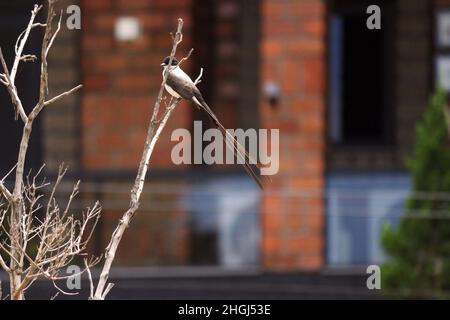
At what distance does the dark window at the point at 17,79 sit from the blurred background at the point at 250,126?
2cm

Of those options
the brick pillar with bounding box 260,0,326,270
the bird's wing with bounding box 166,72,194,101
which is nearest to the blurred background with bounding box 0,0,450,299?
the brick pillar with bounding box 260,0,326,270

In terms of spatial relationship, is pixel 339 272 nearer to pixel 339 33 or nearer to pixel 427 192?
pixel 427 192

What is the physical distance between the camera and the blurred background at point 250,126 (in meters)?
16.1

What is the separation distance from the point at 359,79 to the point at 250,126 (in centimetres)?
173

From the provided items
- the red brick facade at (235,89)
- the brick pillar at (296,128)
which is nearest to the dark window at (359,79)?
the red brick facade at (235,89)

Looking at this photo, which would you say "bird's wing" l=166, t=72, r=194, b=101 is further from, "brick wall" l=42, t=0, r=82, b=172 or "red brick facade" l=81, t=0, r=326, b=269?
"brick wall" l=42, t=0, r=82, b=172

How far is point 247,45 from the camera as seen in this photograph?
17.8 metres

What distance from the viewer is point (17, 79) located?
55.0 ft

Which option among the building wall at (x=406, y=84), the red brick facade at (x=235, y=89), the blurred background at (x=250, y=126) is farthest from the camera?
the building wall at (x=406, y=84)

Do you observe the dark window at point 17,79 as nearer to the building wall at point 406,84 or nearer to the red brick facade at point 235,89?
the red brick facade at point 235,89

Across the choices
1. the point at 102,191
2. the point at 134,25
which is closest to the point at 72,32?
the point at 134,25

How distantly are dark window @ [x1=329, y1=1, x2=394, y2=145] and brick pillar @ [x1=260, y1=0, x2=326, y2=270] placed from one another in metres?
1.35

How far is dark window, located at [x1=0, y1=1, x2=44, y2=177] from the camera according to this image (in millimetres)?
16812

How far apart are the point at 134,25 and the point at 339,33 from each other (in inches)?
114
